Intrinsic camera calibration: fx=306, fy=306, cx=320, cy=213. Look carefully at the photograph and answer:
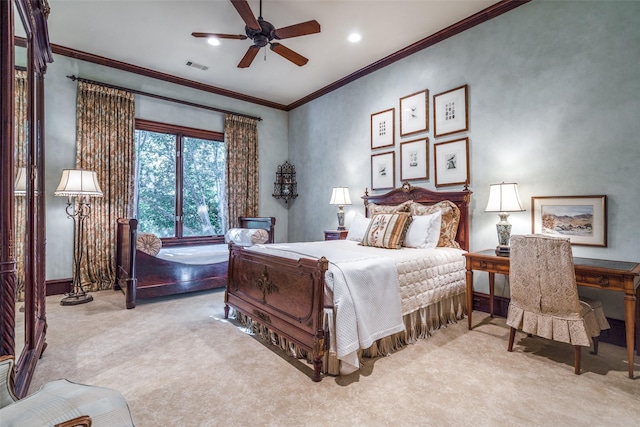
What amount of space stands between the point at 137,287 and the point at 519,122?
4.56m

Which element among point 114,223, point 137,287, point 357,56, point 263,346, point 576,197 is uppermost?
point 357,56

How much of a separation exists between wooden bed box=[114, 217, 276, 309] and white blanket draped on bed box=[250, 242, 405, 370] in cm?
227

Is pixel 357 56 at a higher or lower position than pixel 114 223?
higher

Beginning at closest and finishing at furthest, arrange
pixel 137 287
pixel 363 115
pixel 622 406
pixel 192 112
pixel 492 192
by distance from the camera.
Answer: pixel 622 406
pixel 492 192
pixel 137 287
pixel 363 115
pixel 192 112

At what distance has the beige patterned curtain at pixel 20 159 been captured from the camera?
1.73 m

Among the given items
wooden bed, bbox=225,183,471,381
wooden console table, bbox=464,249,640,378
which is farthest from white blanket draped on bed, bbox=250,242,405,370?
wooden console table, bbox=464,249,640,378

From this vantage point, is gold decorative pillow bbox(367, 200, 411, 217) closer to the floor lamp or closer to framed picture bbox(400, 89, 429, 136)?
framed picture bbox(400, 89, 429, 136)

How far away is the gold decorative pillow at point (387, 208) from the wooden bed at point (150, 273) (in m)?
2.17

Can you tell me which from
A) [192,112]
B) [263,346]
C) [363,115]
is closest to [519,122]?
[363,115]

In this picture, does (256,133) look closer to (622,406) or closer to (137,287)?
(137,287)

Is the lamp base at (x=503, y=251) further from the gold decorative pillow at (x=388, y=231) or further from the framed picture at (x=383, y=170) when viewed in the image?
the framed picture at (x=383, y=170)

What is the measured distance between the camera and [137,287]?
358cm

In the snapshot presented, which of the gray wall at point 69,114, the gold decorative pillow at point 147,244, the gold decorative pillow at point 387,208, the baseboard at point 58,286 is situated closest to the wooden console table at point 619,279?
the gold decorative pillow at point 387,208

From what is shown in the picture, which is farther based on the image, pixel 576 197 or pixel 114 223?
pixel 114 223
